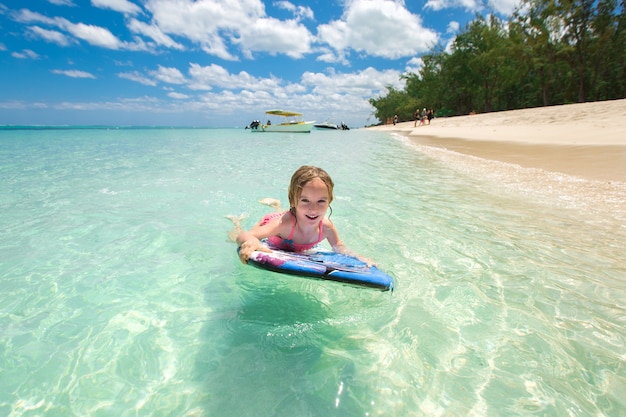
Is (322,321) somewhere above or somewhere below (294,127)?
below

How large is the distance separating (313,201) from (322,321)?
1.03 m

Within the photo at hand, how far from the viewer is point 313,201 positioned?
2.86 metres

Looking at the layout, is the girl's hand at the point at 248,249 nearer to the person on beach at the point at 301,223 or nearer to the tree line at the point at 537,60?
the person on beach at the point at 301,223

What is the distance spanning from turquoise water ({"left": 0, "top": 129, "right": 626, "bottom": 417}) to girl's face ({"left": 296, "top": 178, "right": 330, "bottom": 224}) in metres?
0.71

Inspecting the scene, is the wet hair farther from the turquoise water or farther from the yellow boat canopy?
the yellow boat canopy

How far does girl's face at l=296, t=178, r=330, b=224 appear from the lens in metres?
2.79

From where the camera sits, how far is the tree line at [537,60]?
31328mm

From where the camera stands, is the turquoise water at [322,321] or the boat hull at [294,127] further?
the boat hull at [294,127]

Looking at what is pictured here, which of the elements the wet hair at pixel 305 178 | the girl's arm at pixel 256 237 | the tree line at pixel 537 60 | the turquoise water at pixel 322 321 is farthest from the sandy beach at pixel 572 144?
the tree line at pixel 537 60

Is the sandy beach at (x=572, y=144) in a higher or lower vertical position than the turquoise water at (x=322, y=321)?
higher

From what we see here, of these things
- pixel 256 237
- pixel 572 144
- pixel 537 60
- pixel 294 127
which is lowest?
pixel 256 237

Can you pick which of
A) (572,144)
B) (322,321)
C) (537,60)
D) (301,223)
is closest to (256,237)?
(301,223)

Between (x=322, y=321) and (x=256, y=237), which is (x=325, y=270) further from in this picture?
(x=256, y=237)

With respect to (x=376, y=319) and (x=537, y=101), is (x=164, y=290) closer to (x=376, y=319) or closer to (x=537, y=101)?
(x=376, y=319)
